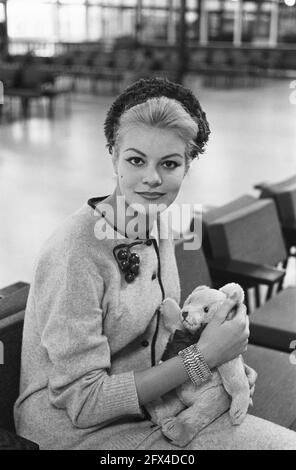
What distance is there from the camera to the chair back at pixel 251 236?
2777mm

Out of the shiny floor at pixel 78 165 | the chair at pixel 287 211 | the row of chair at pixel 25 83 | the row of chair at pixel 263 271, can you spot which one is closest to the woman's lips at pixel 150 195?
the row of chair at pixel 263 271

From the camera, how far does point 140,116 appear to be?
1380 mm

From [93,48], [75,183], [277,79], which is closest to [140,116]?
[75,183]

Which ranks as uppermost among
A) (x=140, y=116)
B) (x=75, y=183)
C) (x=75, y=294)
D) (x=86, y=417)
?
(x=140, y=116)

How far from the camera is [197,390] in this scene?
4.71ft

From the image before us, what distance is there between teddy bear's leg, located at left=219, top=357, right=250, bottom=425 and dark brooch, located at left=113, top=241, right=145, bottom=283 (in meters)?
0.29

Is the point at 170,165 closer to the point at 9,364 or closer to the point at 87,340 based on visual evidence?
the point at 87,340

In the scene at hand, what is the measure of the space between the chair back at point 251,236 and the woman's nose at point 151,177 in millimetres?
1370

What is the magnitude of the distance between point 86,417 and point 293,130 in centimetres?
938

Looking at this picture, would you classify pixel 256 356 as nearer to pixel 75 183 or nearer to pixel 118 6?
pixel 75 183

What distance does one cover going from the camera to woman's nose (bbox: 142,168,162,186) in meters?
1.39

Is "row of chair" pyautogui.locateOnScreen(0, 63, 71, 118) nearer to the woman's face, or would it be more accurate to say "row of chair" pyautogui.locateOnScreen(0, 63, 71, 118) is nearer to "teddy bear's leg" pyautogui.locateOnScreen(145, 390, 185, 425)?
the woman's face

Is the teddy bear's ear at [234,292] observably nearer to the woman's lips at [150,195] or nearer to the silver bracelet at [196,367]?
the silver bracelet at [196,367]

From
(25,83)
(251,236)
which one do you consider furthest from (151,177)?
(25,83)
